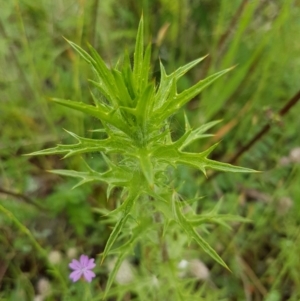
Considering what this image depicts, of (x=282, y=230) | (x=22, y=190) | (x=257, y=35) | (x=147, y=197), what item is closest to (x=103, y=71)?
(x=147, y=197)

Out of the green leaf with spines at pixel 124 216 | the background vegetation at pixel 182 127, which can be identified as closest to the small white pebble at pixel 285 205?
the background vegetation at pixel 182 127

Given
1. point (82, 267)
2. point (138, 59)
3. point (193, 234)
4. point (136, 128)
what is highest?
point (138, 59)

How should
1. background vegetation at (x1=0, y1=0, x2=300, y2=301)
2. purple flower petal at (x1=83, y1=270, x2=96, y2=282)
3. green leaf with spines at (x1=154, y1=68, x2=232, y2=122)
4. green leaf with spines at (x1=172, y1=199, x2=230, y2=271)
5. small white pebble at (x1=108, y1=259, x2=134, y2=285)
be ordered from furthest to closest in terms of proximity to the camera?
background vegetation at (x1=0, y1=0, x2=300, y2=301) < small white pebble at (x1=108, y1=259, x2=134, y2=285) < purple flower petal at (x1=83, y1=270, x2=96, y2=282) < green leaf with spines at (x1=172, y1=199, x2=230, y2=271) < green leaf with spines at (x1=154, y1=68, x2=232, y2=122)

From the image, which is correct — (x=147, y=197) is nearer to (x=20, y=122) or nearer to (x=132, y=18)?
(x=20, y=122)

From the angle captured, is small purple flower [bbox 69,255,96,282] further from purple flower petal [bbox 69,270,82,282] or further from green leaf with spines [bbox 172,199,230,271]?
green leaf with spines [bbox 172,199,230,271]

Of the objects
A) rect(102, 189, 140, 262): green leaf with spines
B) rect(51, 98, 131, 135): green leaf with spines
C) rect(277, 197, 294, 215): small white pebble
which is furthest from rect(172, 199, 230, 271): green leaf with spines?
rect(277, 197, 294, 215): small white pebble

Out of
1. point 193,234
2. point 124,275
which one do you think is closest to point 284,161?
point 124,275

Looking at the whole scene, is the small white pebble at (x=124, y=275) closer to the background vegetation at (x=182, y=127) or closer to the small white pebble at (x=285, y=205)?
the background vegetation at (x=182, y=127)

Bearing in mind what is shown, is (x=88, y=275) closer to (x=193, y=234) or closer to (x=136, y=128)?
(x=193, y=234)
